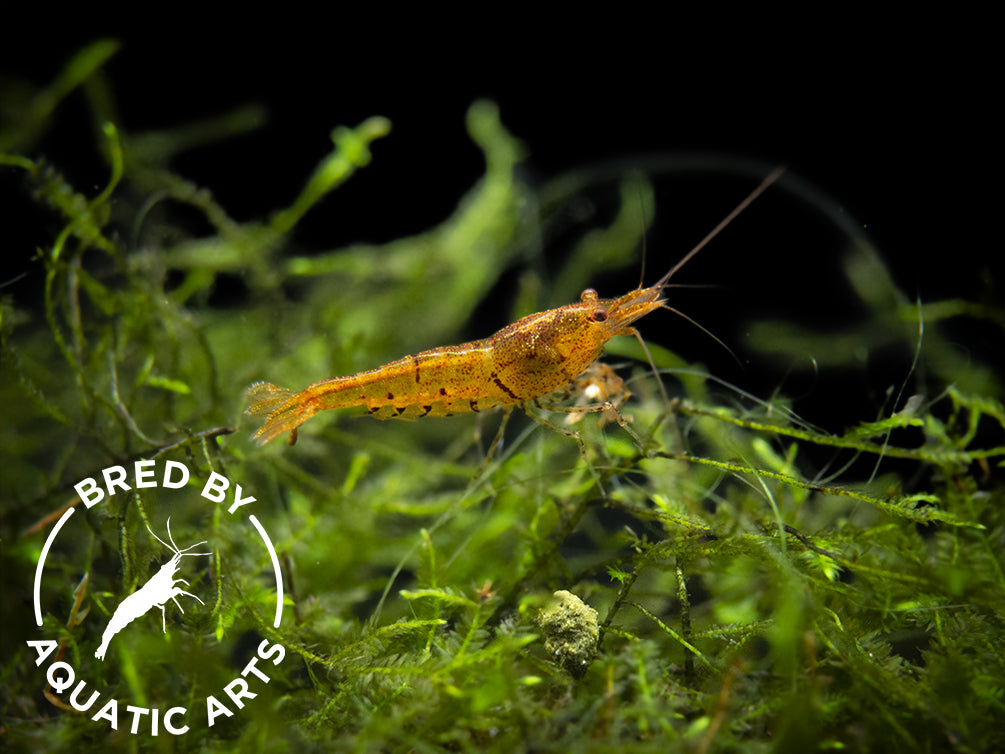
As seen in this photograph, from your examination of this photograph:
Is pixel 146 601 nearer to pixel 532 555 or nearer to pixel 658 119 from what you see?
pixel 532 555

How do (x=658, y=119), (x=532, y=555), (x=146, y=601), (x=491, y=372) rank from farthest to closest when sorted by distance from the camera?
1. (x=658, y=119)
2. (x=491, y=372)
3. (x=532, y=555)
4. (x=146, y=601)

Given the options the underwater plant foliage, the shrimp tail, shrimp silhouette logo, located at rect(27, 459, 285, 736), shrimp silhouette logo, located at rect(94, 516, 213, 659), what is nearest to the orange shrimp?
the shrimp tail

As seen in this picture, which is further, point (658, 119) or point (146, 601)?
point (658, 119)

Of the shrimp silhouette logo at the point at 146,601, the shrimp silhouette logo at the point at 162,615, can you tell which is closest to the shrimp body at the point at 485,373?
the shrimp silhouette logo at the point at 162,615

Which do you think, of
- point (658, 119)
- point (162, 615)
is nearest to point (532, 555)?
point (162, 615)

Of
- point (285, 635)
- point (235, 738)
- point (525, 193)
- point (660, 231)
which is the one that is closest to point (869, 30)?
point (660, 231)

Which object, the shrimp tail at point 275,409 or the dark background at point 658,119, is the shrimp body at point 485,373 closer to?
the shrimp tail at point 275,409

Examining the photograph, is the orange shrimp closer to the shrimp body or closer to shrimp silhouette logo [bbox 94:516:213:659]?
the shrimp body
